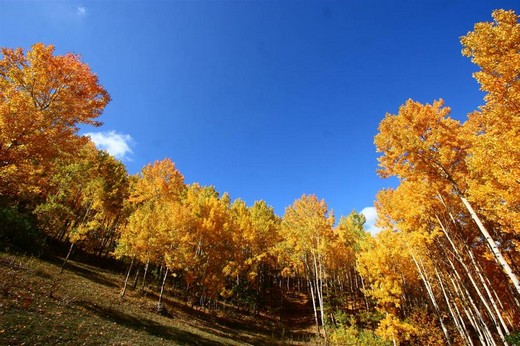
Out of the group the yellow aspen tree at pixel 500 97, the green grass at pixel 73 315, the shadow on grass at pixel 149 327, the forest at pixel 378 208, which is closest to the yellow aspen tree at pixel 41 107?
the forest at pixel 378 208

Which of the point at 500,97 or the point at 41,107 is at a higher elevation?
the point at 41,107

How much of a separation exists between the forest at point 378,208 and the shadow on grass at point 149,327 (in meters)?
4.16

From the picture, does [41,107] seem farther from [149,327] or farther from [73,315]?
[149,327]

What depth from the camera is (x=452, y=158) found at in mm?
11633

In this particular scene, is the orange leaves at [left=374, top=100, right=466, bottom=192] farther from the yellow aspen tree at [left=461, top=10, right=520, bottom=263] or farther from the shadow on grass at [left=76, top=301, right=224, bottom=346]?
the shadow on grass at [left=76, top=301, right=224, bottom=346]

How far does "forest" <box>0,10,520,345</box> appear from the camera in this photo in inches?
346

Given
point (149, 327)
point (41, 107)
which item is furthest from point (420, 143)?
point (41, 107)

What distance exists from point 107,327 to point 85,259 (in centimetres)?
2059

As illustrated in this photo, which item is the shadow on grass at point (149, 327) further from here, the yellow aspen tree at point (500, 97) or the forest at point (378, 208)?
the yellow aspen tree at point (500, 97)

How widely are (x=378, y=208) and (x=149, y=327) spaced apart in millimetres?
18929

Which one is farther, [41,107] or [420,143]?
[41,107]

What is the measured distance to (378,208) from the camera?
21.4 m

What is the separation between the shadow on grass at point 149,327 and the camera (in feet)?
38.7

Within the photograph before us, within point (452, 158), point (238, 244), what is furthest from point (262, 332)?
point (452, 158)
